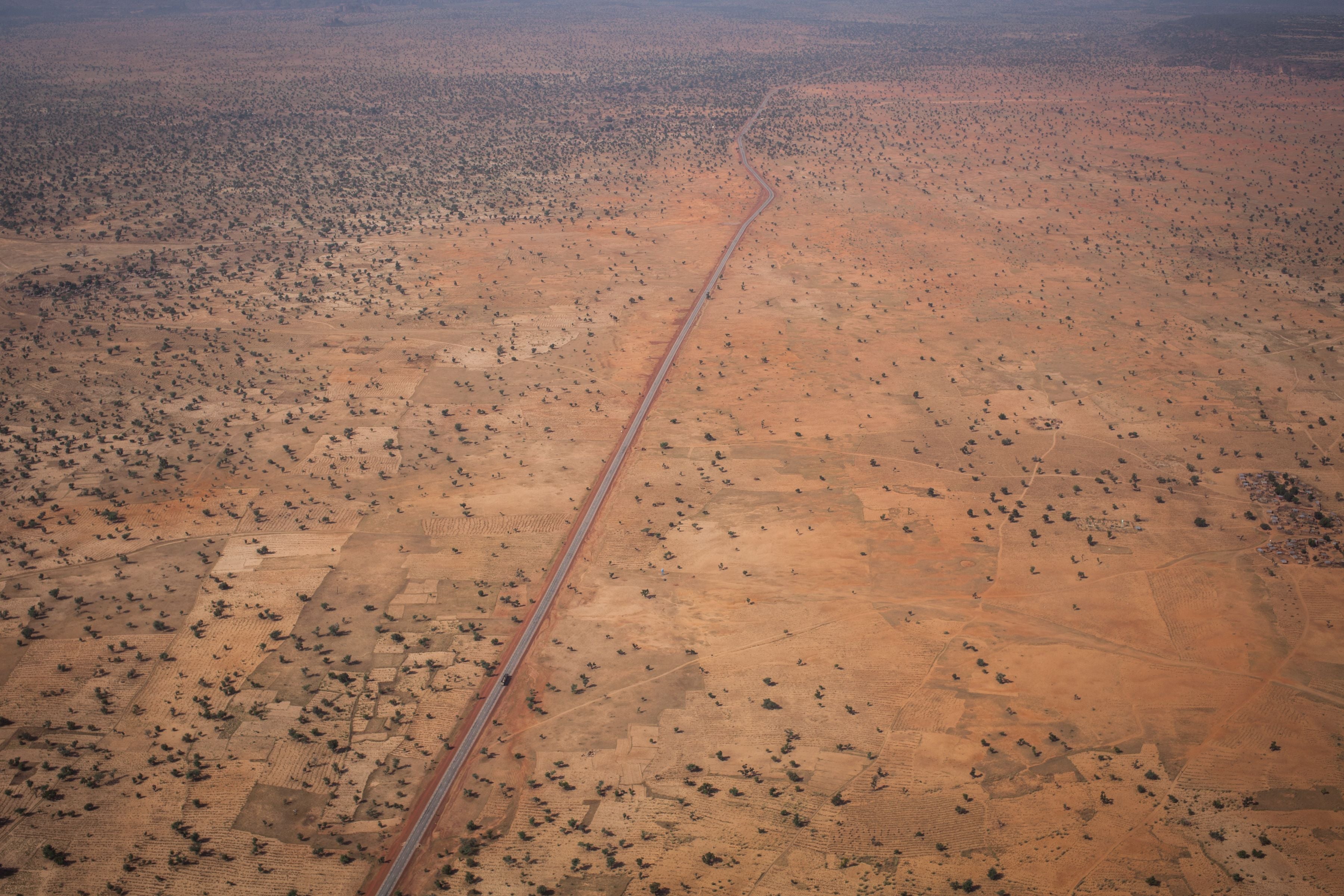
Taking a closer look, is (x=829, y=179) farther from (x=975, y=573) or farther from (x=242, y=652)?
(x=242, y=652)

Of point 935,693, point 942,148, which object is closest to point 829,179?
point 942,148

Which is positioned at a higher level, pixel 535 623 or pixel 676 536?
pixel 676 536

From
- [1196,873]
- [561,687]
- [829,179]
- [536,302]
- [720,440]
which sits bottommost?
[1196,873]

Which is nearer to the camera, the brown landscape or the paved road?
the paved road

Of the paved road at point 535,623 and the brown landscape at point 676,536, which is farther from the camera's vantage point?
the brown landscape at point 676,536
